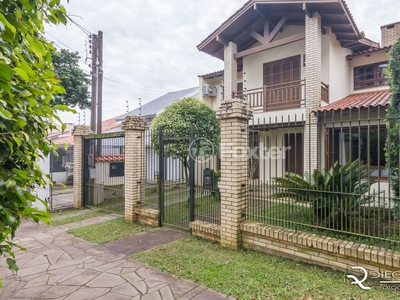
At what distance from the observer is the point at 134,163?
6340 millimetres

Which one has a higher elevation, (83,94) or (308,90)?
→ (83,94)

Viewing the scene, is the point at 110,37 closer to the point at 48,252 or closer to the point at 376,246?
the point at 48,252

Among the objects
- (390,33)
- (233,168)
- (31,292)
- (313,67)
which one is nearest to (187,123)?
(233,168)

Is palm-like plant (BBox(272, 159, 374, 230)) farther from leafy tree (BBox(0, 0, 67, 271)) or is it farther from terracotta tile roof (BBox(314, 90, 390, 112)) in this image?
leafy tree (BBox(0, 0, 67, 271))

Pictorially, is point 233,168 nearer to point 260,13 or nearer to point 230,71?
point 230,71

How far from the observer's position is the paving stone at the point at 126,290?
3.10 meters

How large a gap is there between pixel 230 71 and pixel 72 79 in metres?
7.94

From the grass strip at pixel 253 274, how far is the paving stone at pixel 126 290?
0.62 m

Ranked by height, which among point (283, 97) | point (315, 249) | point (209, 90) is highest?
point (209, 90)

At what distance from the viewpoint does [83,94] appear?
12648 mm

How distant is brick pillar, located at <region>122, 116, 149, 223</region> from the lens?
6.34 meters

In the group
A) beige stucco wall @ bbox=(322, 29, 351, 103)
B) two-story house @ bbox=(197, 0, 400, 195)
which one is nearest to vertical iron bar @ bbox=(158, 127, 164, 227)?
two-story house @ bbox=(197, 0, 400, 195)

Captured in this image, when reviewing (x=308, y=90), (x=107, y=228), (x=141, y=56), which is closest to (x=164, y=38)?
(x=141, y=56)

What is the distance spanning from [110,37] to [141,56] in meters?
4.99
